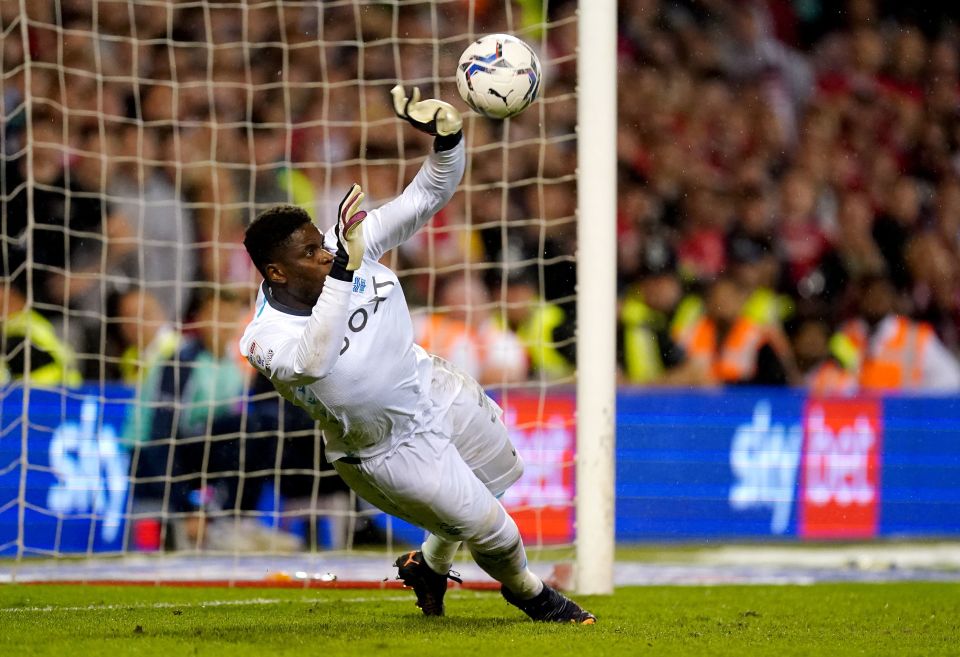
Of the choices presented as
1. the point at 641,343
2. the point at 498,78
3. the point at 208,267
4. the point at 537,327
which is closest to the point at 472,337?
the point at 537,327

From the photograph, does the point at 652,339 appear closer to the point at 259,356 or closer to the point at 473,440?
the point at 473,440

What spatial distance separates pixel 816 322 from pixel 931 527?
2.14 metres

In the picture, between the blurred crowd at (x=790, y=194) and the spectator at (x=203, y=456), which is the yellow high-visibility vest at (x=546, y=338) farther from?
the spectator at (x=203, y=456)

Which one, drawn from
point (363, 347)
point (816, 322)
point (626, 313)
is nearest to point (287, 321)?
point (363, 347)

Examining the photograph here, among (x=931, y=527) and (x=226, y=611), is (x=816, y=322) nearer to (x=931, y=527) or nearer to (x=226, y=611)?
(x=931, y=527)

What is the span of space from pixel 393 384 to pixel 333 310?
0.59 metres

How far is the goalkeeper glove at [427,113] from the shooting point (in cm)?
554

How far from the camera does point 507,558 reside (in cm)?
572

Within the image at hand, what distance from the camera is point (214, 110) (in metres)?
10.2

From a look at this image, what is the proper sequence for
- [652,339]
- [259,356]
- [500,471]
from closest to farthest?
[259,356] < [500,471] < [652,339]

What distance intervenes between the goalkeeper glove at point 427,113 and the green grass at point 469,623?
6.29 feet

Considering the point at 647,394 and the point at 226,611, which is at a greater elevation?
the point at 647,394

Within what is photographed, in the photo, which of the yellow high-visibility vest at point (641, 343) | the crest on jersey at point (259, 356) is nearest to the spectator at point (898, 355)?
the yellow high-visibility vest at point (641, 343)

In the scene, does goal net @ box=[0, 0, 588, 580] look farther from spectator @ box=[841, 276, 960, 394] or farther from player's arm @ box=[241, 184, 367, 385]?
player's arm @ box=[241, 184, 367, 385]
